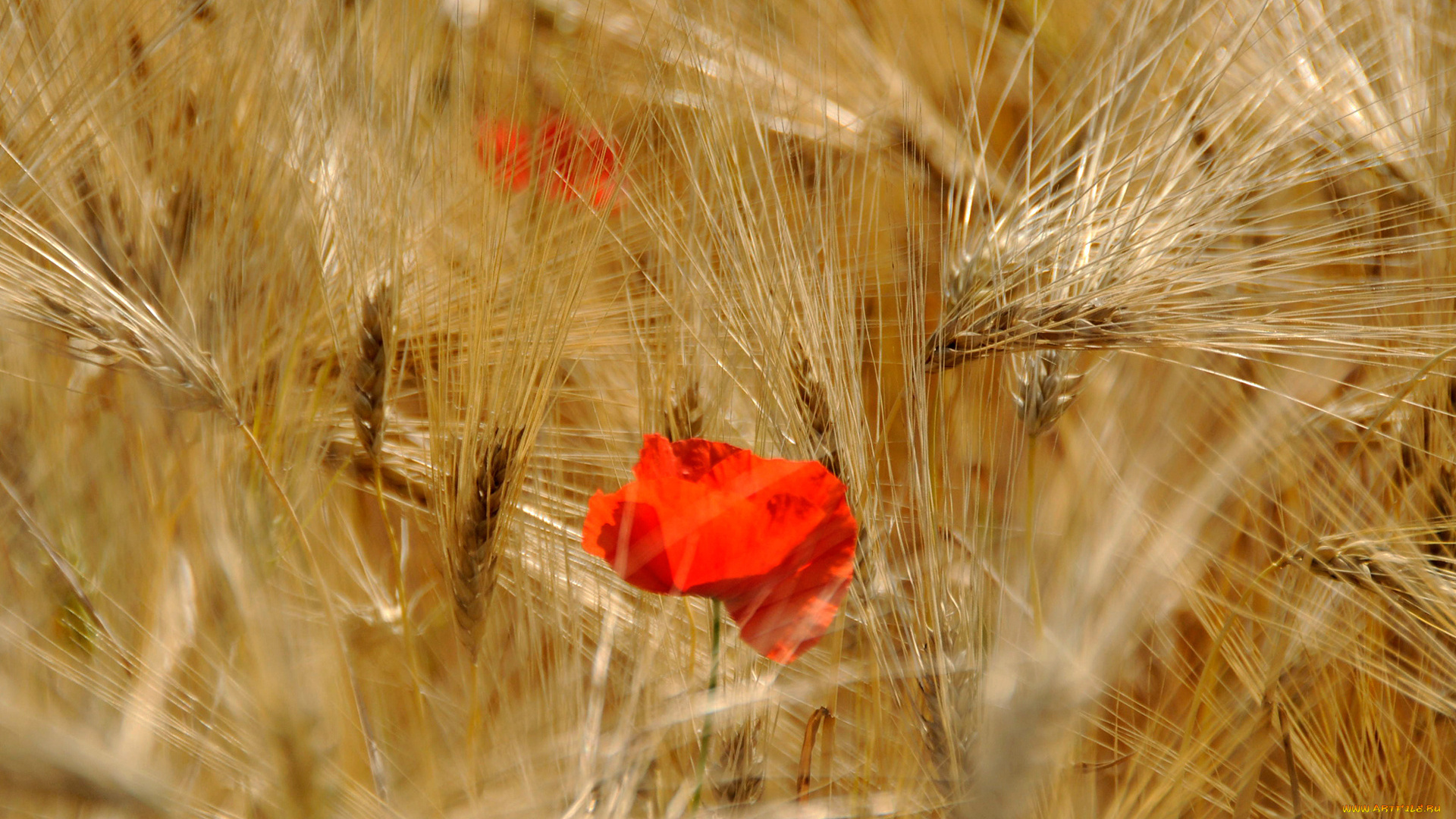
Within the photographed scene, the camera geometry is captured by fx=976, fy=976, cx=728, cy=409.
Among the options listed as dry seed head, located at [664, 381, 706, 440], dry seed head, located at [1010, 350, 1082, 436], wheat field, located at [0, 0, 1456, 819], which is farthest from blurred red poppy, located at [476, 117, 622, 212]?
dry seed head, located at [1010, 350, 1082, 436]

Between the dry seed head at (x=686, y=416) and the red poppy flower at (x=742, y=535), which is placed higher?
the dry seed head at (x=686, y=416)

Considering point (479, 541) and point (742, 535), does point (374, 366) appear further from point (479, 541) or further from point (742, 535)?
point (742, 535)

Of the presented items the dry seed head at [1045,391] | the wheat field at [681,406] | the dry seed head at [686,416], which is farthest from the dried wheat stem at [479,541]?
the dry seed head at [1045,391]

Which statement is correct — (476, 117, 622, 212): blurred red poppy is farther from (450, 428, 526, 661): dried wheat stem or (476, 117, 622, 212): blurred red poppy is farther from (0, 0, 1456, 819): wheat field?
(450, 428, 526, 661): dried wheat stem

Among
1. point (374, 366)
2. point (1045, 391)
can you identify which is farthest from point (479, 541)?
point (1045, 391)

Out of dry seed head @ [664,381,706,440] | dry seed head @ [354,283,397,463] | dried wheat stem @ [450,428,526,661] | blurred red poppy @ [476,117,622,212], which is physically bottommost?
dried wheat stem @ [450,428,526,661]

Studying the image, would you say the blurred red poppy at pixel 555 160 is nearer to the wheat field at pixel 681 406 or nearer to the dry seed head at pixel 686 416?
the wheat field at pixel 681 406

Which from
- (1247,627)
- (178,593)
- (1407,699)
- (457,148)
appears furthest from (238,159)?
(1407,699)

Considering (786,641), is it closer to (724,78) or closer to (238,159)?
(724,78)
